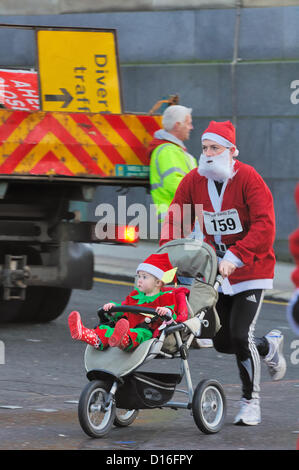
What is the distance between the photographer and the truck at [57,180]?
9875 mm

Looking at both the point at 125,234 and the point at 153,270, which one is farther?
the point at 125,234

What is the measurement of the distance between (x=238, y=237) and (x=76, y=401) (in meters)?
1.58

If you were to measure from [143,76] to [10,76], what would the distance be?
25.5 feet

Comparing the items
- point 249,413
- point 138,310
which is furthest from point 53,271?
point 138,310

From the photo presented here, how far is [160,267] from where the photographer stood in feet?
22.9

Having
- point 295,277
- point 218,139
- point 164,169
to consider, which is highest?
point 164,169

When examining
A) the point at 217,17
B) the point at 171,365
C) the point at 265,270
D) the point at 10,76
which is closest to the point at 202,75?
the point at 217,17

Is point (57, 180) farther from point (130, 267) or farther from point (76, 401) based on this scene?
point (130, 267)

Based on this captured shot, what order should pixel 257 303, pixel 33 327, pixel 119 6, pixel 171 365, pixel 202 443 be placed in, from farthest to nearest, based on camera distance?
pixel 119 6, pixel 33 327, pixel 171 365, pixel 257 303, pixel 202 443

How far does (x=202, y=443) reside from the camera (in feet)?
22.4

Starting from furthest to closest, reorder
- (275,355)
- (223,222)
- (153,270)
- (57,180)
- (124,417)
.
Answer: (57,180)
(275,355)
(223,222)
(124,417)
(153,270)

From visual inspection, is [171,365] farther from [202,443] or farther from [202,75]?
[202,75]

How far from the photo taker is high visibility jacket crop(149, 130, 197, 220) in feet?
33.0

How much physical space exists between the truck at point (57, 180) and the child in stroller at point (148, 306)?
308cm
